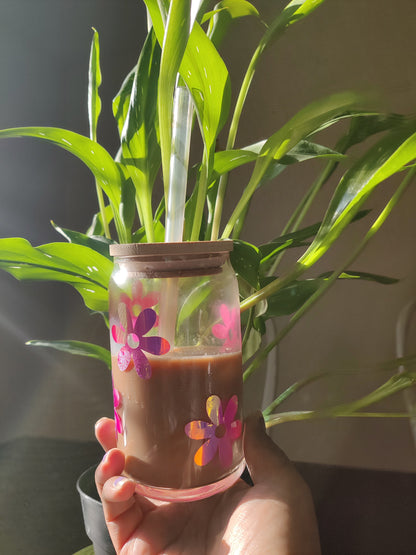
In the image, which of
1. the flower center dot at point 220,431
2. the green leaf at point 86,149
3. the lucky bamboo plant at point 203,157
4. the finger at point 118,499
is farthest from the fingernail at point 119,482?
the green leaf at point 86,149

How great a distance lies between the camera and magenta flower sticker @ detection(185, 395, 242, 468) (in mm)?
424

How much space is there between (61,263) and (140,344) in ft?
0.62

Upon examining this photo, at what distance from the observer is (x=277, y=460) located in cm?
52

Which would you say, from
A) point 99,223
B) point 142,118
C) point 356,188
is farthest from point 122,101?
point 356,188

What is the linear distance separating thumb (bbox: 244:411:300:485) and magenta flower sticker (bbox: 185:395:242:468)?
0.07 metres

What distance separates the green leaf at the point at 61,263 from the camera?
54 cm

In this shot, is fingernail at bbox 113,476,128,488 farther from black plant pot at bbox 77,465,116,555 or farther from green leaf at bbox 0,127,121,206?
green leaf at bbox 0,127,121,206

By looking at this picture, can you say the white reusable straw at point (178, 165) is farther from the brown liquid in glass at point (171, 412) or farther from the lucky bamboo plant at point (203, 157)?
the brown liquid in glass at point (171, 412)

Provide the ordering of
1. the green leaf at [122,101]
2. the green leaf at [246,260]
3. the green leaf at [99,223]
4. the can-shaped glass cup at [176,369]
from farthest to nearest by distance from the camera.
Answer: the green leaf at [99,223] → the green leaf at [122,101] → the green leaf at [246,260] → the can-shaped glass cup at [176,369]

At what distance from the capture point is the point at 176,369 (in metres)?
0.42

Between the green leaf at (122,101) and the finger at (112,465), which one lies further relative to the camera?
the green leaf at (122,101)

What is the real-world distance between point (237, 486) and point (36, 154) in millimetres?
863

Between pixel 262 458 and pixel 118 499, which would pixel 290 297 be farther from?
pixel 118 499

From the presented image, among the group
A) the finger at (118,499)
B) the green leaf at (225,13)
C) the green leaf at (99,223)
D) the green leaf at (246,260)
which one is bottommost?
the finger at (118,499)
